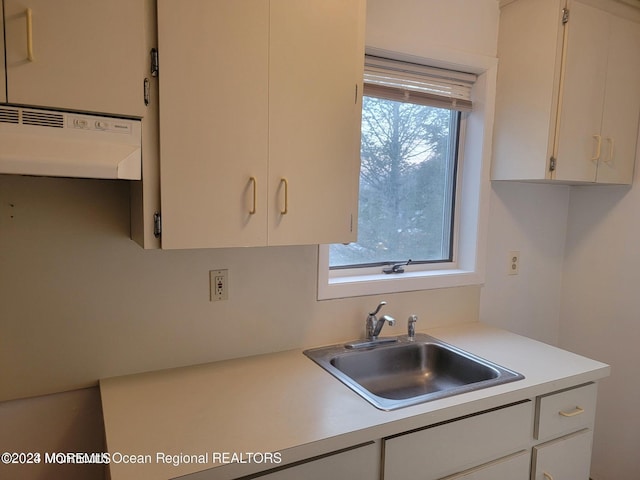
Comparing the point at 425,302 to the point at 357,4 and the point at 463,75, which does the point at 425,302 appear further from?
the point at 357,4

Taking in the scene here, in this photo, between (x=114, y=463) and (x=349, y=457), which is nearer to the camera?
(x=114, y=463)

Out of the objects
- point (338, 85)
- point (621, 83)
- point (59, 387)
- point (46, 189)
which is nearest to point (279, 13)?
point (338, 85)

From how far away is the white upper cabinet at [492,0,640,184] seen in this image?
1.81 metres

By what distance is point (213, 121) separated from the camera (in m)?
1.17

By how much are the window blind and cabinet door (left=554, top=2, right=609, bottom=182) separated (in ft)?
1.40

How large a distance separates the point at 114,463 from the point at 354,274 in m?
1.21

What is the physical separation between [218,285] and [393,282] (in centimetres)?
80

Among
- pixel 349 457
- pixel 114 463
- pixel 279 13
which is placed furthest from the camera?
pixel 279 13

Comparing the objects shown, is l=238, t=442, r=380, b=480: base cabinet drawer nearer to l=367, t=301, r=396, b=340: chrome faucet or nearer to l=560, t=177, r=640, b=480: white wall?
l=367, t=301, r=396, b=340: chrome faucet

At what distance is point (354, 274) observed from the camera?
1.93 metres

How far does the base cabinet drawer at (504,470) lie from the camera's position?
1.31 metres

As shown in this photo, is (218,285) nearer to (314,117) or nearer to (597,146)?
(314,117)

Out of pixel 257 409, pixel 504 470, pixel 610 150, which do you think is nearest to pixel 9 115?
pixel 257 409

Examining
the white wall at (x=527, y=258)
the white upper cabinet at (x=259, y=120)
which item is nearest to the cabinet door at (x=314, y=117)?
the white upper cabinet at (x=259, y=120)
